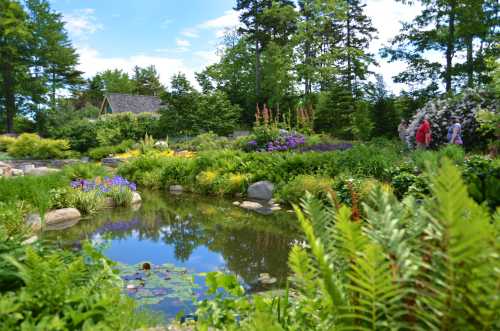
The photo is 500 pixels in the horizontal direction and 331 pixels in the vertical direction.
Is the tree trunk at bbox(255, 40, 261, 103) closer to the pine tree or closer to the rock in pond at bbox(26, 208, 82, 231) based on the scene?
the pine tree

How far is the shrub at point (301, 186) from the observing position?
26.2 feet

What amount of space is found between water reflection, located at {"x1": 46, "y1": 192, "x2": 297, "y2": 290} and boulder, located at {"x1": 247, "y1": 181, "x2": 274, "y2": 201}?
946 millimetres

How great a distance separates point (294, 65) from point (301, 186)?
2050cm

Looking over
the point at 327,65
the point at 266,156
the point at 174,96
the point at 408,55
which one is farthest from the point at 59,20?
the point at 266,156

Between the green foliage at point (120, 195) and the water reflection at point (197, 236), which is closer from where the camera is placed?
the water reflection at point (197, 236)

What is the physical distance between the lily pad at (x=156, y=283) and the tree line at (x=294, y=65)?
655 cm

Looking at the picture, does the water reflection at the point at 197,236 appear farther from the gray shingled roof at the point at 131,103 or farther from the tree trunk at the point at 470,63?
the gray shingled roof at the point at 131,103

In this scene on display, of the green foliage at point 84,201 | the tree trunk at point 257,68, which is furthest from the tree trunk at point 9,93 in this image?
the green foliage at point 84,201

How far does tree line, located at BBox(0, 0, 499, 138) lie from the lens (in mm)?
18906

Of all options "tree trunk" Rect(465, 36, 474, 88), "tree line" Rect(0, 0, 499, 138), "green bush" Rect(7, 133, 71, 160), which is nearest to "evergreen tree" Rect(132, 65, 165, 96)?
"tree line" Rect(0, 0, 499, 138)

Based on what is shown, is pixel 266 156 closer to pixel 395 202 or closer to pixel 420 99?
pixel 395 202

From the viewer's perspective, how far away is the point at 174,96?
21.8 meters

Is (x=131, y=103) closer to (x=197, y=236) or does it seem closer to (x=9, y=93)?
(x=9, y=93)

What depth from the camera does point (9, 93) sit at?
105 ft
